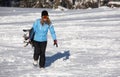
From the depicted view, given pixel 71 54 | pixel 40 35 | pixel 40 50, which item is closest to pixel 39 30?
pixel 40 35

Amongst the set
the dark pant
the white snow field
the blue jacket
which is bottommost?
the white snow field

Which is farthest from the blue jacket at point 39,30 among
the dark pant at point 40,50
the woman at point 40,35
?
the dark pant at point 40,50

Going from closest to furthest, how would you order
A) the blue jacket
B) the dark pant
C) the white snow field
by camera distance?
the white snow field < the blue jacket < the dark pant

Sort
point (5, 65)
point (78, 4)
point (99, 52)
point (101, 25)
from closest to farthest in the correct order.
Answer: point (5, 65), point (99, 52), point (101, 25), point (78, 4)

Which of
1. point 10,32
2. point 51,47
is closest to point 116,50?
point 51,47

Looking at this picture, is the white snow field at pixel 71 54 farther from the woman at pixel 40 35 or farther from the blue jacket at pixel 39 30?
the blue jacket at pixel 39 30

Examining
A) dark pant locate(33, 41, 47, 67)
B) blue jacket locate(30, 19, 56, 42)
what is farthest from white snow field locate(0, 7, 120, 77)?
blue jacket locate(30, 19, 56, 42)

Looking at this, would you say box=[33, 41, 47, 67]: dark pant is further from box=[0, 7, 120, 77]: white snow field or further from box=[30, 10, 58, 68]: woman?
box=[0, 7, 120, 77]: white snow field

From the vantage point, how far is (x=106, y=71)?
38.4ft

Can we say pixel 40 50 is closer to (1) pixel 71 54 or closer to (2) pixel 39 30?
(2) pixel 39 30

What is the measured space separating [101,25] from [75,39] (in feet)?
18.4

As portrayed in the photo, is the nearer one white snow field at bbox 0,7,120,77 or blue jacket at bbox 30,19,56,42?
white snow field at bbox 0,7,120,77

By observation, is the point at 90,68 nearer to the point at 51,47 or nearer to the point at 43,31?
the point at 43,31

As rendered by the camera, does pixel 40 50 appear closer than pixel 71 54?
Yes
